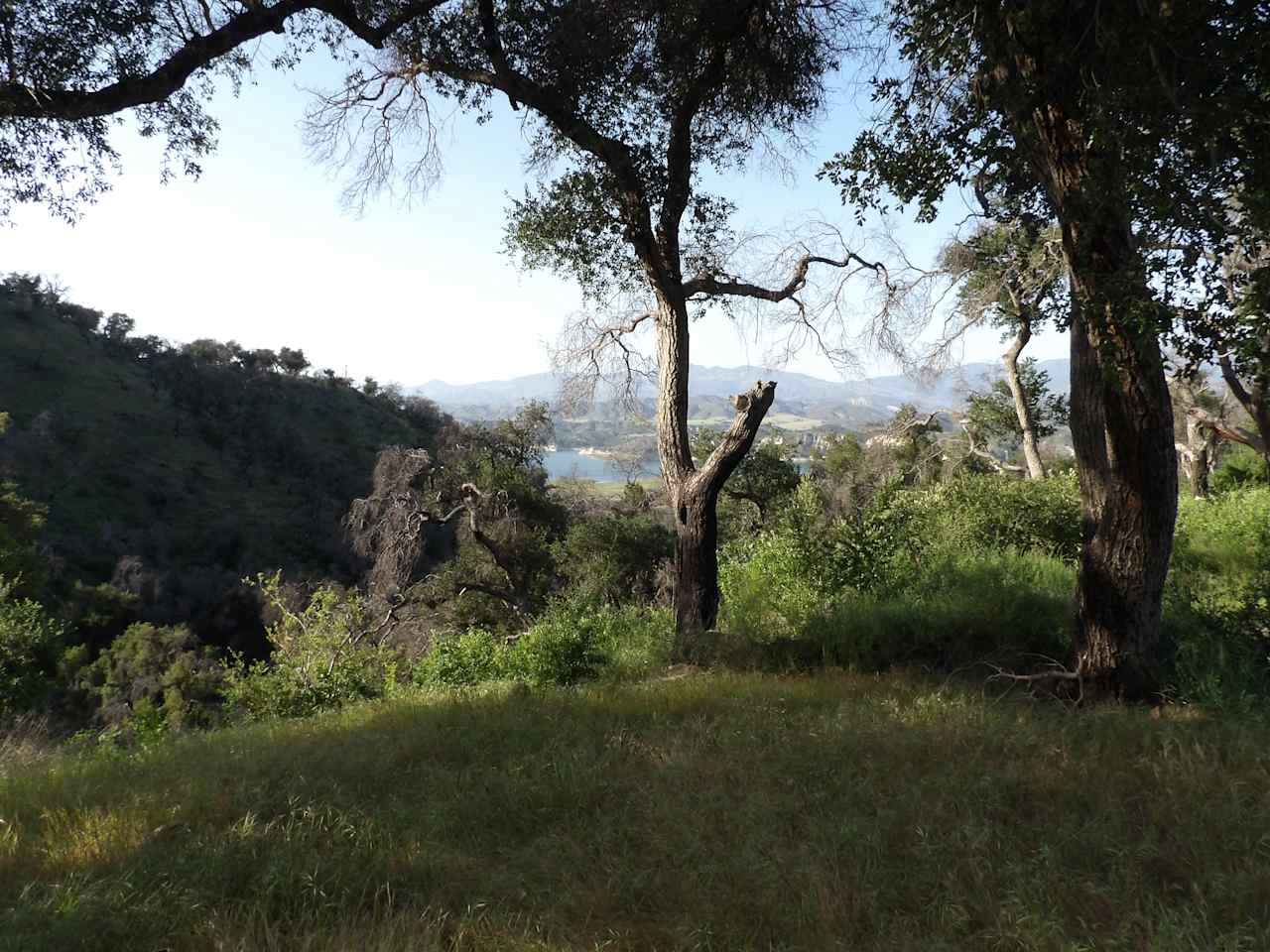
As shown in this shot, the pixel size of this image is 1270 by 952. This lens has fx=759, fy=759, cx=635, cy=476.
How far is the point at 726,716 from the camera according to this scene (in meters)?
4.74

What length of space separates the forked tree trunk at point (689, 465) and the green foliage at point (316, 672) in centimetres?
329

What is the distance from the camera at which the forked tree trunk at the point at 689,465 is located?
25.4 ft

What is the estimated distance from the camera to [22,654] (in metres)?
14.6

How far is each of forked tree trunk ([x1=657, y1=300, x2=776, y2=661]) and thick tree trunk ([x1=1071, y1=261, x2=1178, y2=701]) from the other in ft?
10.4

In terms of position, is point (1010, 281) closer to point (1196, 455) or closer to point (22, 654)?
point (1196, 455)

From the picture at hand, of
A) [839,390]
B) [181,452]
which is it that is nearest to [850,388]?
[839,390]

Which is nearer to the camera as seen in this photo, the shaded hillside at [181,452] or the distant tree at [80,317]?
the shaded hillside at [181,452]

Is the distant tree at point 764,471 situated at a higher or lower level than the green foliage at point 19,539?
higher

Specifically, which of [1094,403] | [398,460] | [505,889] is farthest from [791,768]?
[398,460]

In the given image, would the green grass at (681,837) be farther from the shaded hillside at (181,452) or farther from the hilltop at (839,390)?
the shaded hillside at (181,452)

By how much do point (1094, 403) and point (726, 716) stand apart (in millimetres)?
3178

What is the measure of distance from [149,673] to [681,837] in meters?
22.2

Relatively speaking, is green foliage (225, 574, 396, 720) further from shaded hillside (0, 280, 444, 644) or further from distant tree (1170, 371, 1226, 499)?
shaded hillside (0, 280, 444, 644)

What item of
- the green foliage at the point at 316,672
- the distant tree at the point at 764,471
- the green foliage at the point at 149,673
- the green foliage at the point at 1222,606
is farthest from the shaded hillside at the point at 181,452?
the green foliage at the point at 1222,606
